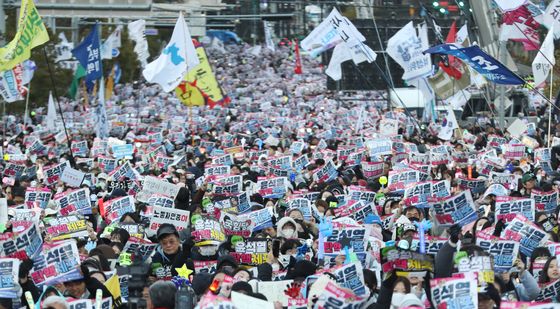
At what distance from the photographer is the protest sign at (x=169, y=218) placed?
15500 millimetres

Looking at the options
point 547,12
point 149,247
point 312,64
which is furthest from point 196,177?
point 312,64

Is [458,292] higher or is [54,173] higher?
[54,173]

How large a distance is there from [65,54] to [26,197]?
3778 cm

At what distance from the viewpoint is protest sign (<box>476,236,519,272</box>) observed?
12.0m

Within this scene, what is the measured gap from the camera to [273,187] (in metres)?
20.7

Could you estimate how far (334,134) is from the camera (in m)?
37.8

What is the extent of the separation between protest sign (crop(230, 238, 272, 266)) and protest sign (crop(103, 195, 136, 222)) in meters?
4.25

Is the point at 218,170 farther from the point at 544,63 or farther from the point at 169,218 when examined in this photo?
the point at 169,218

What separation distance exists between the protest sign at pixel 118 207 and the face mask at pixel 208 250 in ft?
12.0

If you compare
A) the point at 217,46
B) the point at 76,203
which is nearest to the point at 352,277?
the point at 76,203

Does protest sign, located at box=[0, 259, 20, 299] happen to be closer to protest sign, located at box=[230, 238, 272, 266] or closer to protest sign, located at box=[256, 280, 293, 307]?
protest sign, located at box=[256, 280, 293, 307]

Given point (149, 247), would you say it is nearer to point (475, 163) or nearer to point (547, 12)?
point (475, 163)

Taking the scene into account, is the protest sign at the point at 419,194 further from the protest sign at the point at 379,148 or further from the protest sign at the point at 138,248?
the protest sign at the point at 379,148

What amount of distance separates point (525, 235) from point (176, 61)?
59.2 ft
